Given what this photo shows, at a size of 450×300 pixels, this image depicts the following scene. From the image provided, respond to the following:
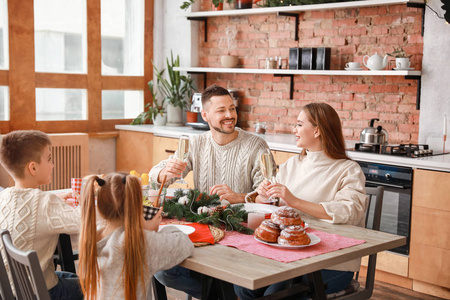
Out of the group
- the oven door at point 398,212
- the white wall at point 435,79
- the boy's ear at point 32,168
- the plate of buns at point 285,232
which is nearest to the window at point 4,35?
the boy's ear at point 32,168

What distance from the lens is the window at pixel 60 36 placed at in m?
5.39

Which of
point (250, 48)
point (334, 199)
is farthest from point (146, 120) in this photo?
point (334, 199)

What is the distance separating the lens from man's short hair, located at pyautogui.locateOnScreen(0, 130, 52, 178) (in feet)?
7.53

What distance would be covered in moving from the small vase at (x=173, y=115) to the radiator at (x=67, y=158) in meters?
0.82

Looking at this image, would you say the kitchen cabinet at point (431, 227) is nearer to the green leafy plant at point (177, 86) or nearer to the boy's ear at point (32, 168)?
the boy's ear at point (32, 168)

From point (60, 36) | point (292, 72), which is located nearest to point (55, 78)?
point (60, 36)

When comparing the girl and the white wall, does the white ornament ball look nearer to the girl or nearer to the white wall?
the girl

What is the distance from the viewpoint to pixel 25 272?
1.82 meters

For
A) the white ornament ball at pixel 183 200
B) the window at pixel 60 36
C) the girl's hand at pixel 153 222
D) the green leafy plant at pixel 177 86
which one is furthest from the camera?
the green leafy plant at pixel 177 86

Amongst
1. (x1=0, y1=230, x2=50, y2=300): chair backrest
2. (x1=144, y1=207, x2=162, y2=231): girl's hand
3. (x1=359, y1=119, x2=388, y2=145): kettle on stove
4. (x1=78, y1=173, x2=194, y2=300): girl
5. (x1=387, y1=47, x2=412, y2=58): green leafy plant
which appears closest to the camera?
(x1=0, y1=230, x2=50, y2=300): chair backrest

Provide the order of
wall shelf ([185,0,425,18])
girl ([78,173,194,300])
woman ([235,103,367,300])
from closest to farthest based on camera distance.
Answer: girl ([78,173,194,300]) → woman ([235,103,367,300]) → wall shelf ([185,0,425,18])

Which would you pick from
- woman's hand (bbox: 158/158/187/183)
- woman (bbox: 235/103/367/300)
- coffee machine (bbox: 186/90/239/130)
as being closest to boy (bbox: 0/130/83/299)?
woman's hand (bbox: 158/158/187/183)

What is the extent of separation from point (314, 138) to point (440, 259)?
1.54 metres

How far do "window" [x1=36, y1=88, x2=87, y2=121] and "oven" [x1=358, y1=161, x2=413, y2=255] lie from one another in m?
2.96
